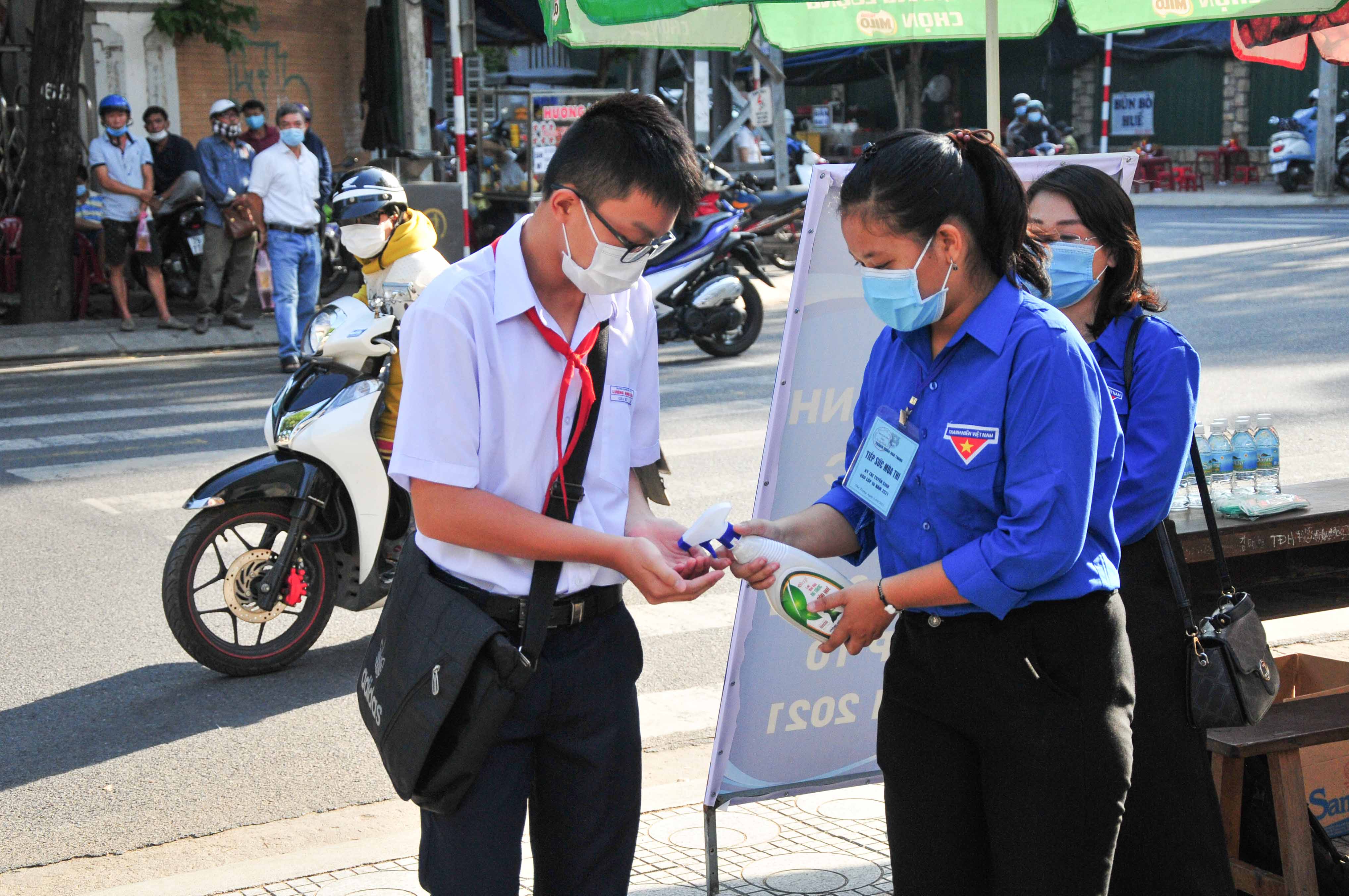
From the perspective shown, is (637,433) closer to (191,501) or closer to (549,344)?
(549,344)

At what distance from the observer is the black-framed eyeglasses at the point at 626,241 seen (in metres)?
2.25

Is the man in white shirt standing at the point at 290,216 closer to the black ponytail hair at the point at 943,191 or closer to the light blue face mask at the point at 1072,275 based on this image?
the light blue face mask at the point at 1072,275

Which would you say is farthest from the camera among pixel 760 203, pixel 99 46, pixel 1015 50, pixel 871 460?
pixel 1015 50

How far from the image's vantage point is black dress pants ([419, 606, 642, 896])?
2.27 meters

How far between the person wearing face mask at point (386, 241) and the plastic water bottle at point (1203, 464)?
110 inches

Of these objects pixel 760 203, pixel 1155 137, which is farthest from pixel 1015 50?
pixel 760 203

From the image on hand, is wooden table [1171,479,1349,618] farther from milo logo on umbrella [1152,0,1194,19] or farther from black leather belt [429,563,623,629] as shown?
milo logo on umbrella [1152,0,1194,19]

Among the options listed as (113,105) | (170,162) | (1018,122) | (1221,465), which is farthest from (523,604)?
(1018,122)

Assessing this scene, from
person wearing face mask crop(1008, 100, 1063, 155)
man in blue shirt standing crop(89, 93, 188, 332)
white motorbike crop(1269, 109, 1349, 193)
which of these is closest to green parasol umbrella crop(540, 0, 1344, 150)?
man in blue shirt standing crop(89, 93, 188, 332)

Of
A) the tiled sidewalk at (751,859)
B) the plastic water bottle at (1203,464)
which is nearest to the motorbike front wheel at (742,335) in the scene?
the plastic water bottle at (1203,464)

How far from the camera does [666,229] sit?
2338mm

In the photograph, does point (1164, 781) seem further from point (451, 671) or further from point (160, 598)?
point (160, 598)

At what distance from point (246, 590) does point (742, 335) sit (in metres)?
7.12

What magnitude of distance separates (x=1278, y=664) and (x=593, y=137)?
2.65m
